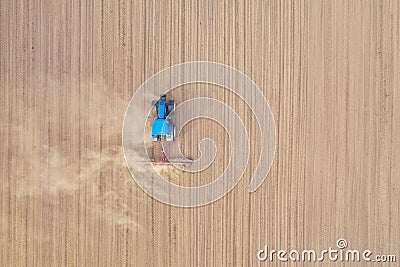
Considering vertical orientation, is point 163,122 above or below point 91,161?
above

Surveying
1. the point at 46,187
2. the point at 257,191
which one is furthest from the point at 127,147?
the point at 257,191

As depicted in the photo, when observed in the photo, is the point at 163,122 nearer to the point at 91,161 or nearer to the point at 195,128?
the point at 195,128

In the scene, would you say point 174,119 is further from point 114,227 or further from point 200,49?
point 114,227

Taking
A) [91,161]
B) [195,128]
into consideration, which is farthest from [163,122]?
[91,161]
